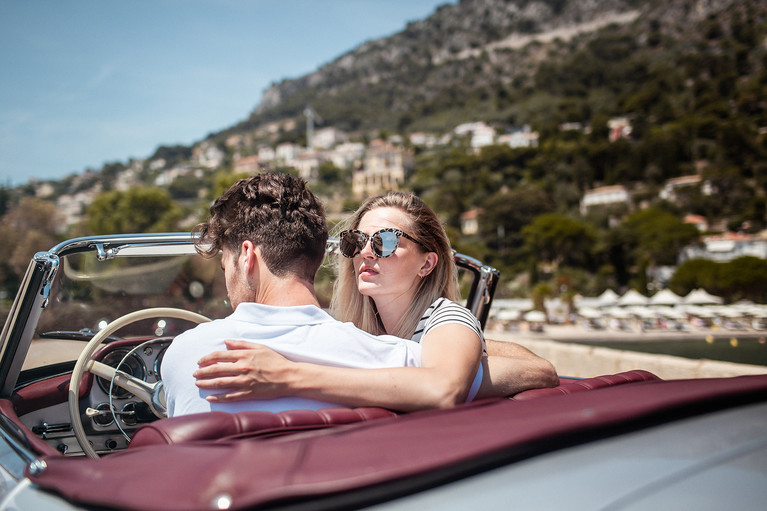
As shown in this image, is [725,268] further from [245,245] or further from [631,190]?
[245,245]

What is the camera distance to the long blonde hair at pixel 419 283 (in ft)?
7.30

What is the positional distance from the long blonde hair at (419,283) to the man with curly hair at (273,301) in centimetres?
52

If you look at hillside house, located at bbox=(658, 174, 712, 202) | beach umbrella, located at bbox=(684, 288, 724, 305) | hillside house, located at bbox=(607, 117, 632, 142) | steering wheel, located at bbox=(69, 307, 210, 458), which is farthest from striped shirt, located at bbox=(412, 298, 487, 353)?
hillside house, located at bbox=(607, 117, 632, 142)

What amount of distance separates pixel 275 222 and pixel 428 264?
0.77 m

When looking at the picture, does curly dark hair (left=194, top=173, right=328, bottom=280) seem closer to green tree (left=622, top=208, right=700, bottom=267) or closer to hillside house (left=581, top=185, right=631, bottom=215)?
green tree (left=622, top=208, right=700, bottom=267)

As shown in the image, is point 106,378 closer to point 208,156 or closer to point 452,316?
point 452,316

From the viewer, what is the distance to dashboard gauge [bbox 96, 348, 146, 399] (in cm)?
199

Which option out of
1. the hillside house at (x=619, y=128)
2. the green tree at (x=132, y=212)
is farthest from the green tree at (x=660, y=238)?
the green tree at (x=132, y=212)

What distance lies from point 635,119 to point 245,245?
332 ft

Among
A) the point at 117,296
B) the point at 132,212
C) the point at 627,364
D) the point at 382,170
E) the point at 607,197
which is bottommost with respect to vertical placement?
the point at 627,364

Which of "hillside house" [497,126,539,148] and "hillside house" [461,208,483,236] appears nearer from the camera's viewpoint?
"hillside house" [461,208,483,236]

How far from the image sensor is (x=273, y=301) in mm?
1680

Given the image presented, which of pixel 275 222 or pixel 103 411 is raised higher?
pixel 275 222

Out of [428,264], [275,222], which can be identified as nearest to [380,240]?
[428,264]
